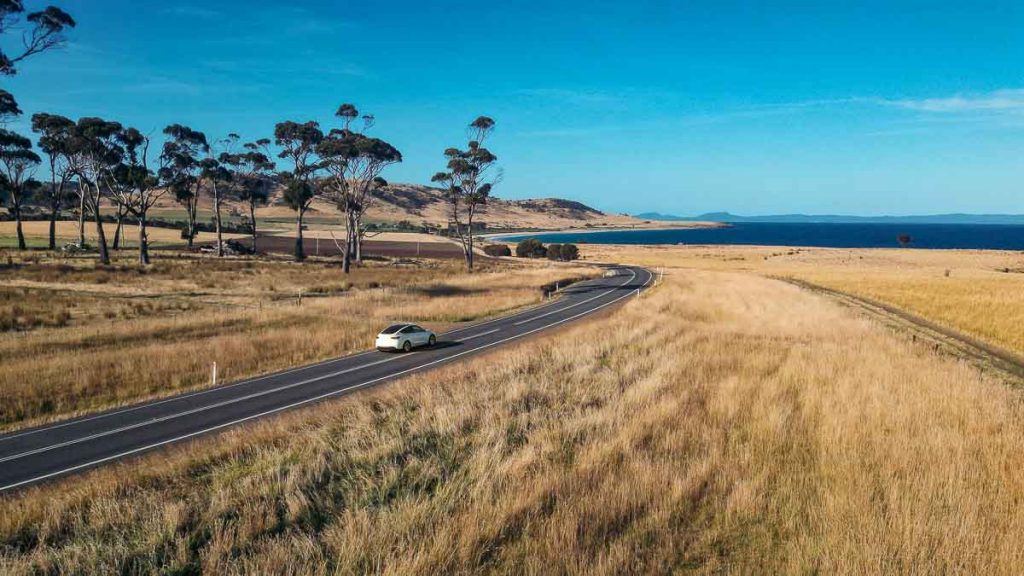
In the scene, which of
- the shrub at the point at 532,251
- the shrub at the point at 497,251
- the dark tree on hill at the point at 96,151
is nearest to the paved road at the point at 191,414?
the dark tree on hill at the point at 96,151

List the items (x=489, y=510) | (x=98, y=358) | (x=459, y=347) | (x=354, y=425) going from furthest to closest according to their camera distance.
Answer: (x=459, y=347), (x=98, y=358), (x=354, y=425), (x=489, y=510)

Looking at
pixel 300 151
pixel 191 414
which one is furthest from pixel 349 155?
pixel 191 414

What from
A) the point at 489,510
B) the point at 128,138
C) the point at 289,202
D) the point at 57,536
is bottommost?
the point at 57,536

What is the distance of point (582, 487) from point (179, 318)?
2951cm

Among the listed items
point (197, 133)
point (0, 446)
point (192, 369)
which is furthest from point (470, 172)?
point (0, 446)

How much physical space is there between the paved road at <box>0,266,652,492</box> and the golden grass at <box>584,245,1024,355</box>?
76.9ft

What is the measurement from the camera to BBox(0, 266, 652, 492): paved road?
13055mm

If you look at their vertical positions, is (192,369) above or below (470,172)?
below

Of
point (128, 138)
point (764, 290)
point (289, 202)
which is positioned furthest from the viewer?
point (289, 202)

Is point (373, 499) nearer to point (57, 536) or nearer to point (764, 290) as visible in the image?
point (57, 536)

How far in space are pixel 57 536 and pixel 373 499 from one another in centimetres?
431

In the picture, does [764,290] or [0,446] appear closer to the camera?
[0,446]

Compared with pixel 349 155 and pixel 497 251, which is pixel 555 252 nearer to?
pixel 497 251

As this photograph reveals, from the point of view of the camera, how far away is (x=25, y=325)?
27891 millimetres
